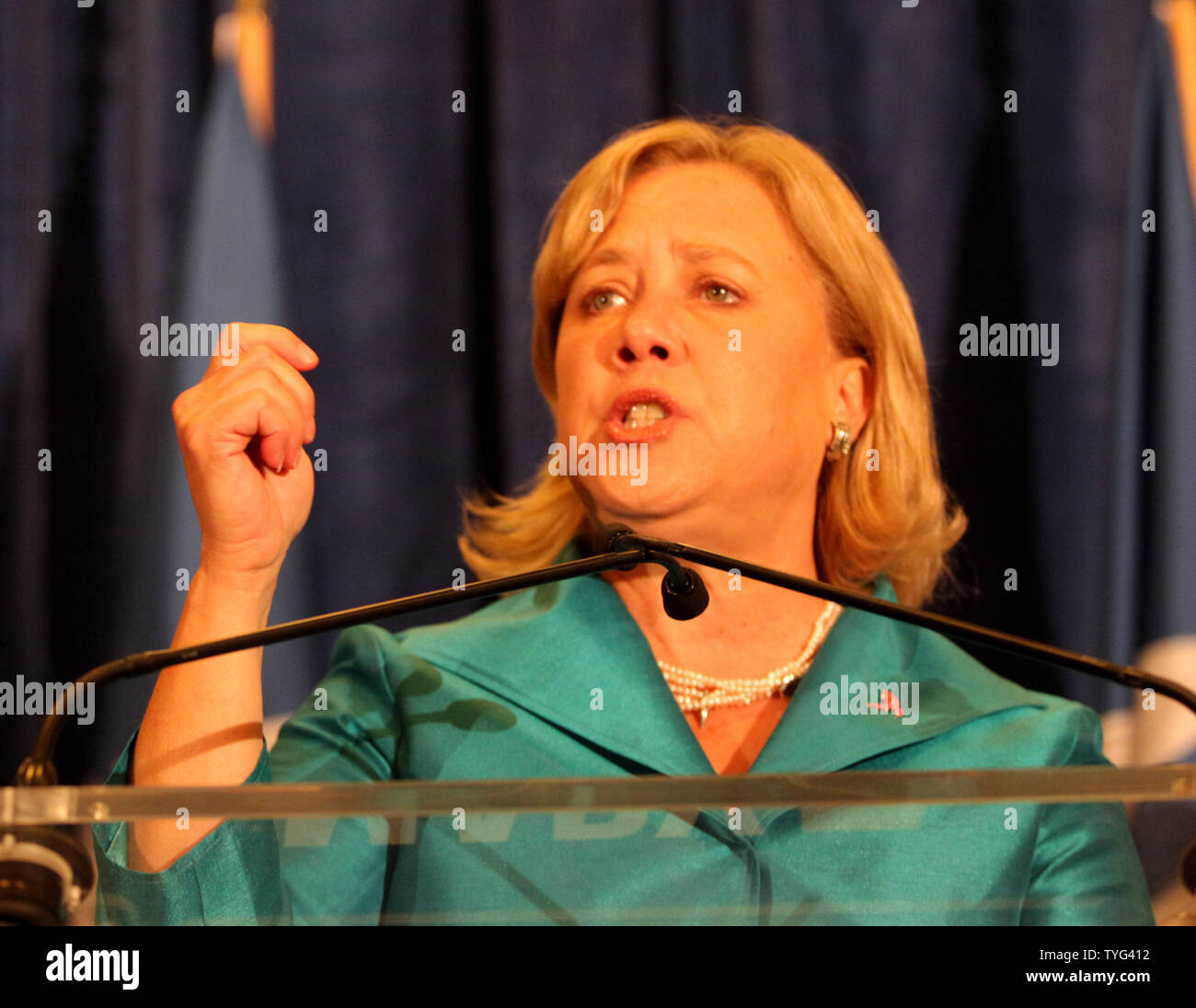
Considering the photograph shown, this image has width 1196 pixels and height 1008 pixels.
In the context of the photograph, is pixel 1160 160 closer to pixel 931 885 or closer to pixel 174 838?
pixel 931 885

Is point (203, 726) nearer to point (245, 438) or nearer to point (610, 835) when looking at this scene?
point (245, 438)

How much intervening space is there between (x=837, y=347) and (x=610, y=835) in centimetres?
80

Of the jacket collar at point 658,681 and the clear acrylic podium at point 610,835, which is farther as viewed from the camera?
the jacket collar at point 658,681

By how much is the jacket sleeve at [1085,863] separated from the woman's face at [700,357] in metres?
0.35

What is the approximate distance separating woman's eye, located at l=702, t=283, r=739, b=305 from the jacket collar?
0.91 ft

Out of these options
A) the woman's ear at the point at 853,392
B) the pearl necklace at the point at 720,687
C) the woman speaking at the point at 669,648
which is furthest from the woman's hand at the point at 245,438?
the woman's ear at the point at 853,392

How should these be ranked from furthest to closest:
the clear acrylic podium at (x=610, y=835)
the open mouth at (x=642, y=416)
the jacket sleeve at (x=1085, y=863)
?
the open mouth at (x=642, y=416) < the jacket sleeve at (x=1085, y=863) < the clear acrylic podium at (x=610, y=835)

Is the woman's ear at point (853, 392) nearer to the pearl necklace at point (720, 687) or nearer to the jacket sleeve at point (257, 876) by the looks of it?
the pearl necklace at point (720, 687)

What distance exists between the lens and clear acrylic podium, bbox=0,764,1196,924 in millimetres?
600

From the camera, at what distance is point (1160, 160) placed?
1.60 meters

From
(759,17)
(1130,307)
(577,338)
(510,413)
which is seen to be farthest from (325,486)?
(1130,307)

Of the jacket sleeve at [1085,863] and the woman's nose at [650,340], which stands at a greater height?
the woman's nose at [650,340]

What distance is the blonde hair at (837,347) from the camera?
4.28 ft
